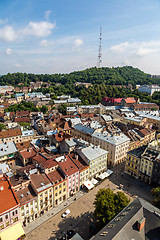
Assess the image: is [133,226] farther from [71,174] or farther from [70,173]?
[70,173]

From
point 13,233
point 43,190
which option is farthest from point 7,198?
point 43,190

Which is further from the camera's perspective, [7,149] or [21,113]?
[21,113]

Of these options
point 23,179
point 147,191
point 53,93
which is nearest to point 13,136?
point 23,179

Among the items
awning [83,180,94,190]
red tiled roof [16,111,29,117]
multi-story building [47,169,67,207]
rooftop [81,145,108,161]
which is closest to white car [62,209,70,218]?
multi-story building [47,169,67,207]

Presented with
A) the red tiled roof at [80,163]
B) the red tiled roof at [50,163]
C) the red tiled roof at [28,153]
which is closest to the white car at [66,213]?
the red tiled roof at [80,163]

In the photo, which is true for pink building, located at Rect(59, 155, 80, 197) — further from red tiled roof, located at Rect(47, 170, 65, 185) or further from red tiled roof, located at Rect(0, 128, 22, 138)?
red tiled roof, located at Rect(0, 128, 22, 138)

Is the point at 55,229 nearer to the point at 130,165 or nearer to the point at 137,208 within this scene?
the point at 137,208
